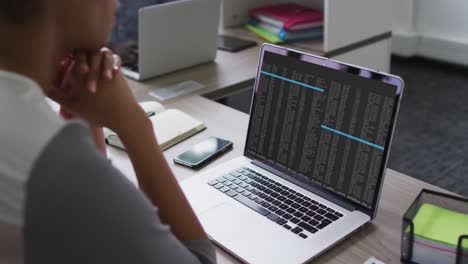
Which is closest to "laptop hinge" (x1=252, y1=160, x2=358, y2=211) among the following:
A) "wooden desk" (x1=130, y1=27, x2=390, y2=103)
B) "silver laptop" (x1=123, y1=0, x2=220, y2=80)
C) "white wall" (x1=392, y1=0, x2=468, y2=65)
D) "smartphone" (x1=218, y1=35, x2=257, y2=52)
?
"wooden desk" (x1=130, y1=27, x2=390, y2=103)

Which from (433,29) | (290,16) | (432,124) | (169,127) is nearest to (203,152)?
(169,127)

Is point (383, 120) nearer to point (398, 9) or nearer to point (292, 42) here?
point (292, 42)

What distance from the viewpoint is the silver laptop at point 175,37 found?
1.78 m

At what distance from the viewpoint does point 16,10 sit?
1.94 feet

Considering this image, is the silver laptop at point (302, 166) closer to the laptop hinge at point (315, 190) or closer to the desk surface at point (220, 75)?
the laptop hinge at point (315, 190)

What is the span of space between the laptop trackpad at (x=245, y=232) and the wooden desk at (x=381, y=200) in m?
0.03

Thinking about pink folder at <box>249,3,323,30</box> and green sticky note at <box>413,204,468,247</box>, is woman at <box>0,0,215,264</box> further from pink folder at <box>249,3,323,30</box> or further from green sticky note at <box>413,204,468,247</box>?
pink folder at <box>249,3,323,30</box>

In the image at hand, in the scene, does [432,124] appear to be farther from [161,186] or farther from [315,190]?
[161,186]

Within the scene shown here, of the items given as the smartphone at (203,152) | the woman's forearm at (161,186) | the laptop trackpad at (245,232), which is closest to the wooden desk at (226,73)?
the smartphone at (203,152)

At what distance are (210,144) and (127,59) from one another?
794 mm

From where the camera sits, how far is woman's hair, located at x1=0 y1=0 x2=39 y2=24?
587mm

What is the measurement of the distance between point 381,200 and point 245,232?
1.04 ft

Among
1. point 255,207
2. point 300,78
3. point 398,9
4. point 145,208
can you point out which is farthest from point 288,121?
point 398,9

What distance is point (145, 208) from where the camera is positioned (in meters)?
0.62
